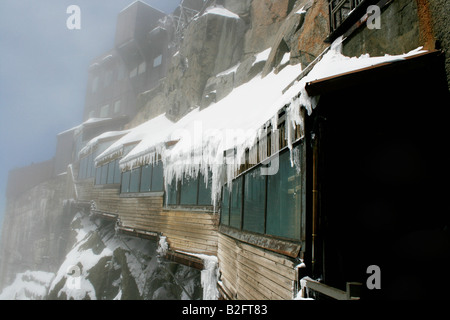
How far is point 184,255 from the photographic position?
1147 cm

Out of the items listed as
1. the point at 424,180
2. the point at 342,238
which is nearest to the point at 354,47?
the point at 424,180

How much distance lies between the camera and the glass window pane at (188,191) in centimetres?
1134

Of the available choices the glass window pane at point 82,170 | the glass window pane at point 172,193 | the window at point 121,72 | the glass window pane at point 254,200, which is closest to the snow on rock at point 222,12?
the glass window pane at point 82,170

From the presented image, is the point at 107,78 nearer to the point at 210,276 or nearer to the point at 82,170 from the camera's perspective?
the point at 82,170

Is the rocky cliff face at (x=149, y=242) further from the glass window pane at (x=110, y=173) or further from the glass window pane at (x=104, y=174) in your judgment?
the glass window pane at (x=110, y=173)

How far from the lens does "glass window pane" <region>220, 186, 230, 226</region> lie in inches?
346

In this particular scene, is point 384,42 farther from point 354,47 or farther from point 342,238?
point 342,238

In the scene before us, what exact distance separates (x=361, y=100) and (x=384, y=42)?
170cm

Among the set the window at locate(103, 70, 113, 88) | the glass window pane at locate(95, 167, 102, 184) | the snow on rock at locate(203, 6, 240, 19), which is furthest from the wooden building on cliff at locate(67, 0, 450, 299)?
the window at locate(103, 70, 113, 88)

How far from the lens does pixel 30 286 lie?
32781 mm

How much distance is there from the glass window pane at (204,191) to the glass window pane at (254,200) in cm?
354

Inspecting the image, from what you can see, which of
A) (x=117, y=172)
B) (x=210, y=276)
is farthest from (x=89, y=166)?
(x=210, y=276)

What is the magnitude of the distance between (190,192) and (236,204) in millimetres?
4102

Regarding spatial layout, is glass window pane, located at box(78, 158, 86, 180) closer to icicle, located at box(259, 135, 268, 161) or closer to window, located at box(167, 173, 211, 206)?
window, located at box(167, 173, 211, 206)
